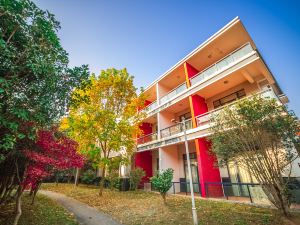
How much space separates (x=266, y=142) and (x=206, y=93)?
25.8 ft

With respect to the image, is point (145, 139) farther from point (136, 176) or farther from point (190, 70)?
point (190, 70)

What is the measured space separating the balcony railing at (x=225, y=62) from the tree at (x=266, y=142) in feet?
17.1

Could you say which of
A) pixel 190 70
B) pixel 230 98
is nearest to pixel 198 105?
pixel 230 98

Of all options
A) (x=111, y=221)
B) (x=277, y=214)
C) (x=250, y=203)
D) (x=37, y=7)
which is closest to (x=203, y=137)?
(x=250, y=203)

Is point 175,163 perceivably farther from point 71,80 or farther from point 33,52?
point 33,52

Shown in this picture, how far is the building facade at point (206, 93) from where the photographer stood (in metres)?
11.7

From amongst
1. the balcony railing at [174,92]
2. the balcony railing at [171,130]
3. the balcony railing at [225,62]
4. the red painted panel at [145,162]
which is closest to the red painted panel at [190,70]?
the balcony railing at [225,62]

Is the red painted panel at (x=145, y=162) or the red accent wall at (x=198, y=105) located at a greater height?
the red accent wall at (x=198, y=105)

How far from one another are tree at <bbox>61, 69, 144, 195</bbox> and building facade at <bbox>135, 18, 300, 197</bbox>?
11.8 ft

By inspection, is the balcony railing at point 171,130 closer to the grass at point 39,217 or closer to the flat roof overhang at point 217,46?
the flat roof overhang at point 217,46

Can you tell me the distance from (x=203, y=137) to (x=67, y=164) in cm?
963

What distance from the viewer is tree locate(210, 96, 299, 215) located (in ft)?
22.9

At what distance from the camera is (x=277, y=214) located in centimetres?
720

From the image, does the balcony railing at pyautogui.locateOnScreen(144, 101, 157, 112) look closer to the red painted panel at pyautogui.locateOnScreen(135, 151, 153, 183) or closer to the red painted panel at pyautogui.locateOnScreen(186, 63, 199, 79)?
the red painted panel at pyautogui.locateOnScreen(186, 63, 199, 79)
